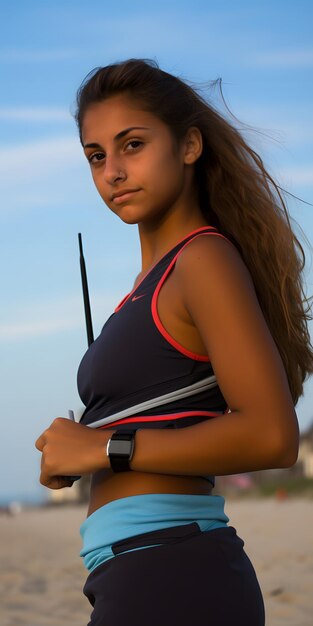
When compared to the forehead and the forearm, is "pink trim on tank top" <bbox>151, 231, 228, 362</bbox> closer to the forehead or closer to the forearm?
the forearm

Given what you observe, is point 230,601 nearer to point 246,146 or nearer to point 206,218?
point 206,218

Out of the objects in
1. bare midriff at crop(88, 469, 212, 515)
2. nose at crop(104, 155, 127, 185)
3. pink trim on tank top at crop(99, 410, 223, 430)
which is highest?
nose at crop(104, 155, 127, 185)

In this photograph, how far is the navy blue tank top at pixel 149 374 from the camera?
7.10ft

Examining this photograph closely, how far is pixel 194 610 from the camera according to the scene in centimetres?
204

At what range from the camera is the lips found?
2.30 m

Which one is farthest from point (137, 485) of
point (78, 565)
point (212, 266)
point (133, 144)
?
point (78, 565)

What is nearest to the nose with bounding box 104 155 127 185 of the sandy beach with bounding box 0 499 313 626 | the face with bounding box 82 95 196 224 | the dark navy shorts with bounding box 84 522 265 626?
the face with bounding box 82 95 196 224

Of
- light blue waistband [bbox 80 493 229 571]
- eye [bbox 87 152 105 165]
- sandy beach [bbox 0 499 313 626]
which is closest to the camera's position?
light blue waistband [bbox 80 493 229 571]

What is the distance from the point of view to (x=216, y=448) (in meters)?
2.01

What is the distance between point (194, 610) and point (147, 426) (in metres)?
0.37

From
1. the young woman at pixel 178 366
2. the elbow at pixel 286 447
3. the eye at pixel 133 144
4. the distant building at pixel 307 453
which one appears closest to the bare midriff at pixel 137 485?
the young woman at pixel 178 366

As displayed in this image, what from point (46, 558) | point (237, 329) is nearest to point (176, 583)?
point (237, 329)

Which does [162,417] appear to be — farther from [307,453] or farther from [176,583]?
[307,453]

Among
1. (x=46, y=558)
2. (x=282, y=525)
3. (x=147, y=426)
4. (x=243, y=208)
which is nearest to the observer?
(x=147, y=426)
